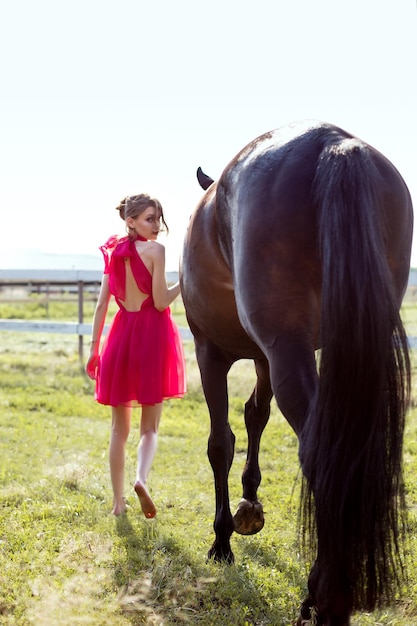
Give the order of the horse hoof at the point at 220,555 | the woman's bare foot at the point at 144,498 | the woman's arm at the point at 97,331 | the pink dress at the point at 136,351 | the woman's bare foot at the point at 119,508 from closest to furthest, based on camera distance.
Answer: the horse hoof at the point at 220,555 < the woman's bare foot at the point at 144,498 < the pink dress at the point at 136,351 < the woman's bare foot at the point at 119,508 < the woman's arm at the point at 97,331

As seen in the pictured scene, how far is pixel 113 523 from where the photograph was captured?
3926 millimetres

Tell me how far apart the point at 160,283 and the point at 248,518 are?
1401mm

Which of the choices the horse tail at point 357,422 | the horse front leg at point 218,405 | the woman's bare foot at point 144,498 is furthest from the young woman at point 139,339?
the horse tail at point 357,422

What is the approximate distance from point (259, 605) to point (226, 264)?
1420 mm

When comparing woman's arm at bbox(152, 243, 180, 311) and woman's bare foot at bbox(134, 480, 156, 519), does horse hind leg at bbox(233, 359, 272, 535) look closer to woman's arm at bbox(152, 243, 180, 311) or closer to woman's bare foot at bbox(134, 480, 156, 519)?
woman's bare foot at bbox(134, 480, 156, 519)

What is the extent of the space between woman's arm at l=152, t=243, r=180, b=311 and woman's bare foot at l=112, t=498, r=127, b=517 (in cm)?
120

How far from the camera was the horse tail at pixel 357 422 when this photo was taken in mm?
2053

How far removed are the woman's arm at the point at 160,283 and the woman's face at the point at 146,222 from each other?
10 cm

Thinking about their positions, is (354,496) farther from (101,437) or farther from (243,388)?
(243,388)

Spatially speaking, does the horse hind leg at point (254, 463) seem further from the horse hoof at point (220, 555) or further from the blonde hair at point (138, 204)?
the blonde hair at point (138, 204)

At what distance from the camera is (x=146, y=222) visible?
404 cm

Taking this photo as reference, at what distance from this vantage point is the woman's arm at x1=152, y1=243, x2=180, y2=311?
13.2ft

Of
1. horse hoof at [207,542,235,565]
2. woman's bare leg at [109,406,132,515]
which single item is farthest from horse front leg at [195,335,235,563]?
woman's bare leg at [109,406,132,515]

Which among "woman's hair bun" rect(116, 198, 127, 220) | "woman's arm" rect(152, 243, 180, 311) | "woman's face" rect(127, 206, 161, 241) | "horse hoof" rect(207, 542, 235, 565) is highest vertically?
"woman's hair bun" rect(116, 198, 127, 220)
